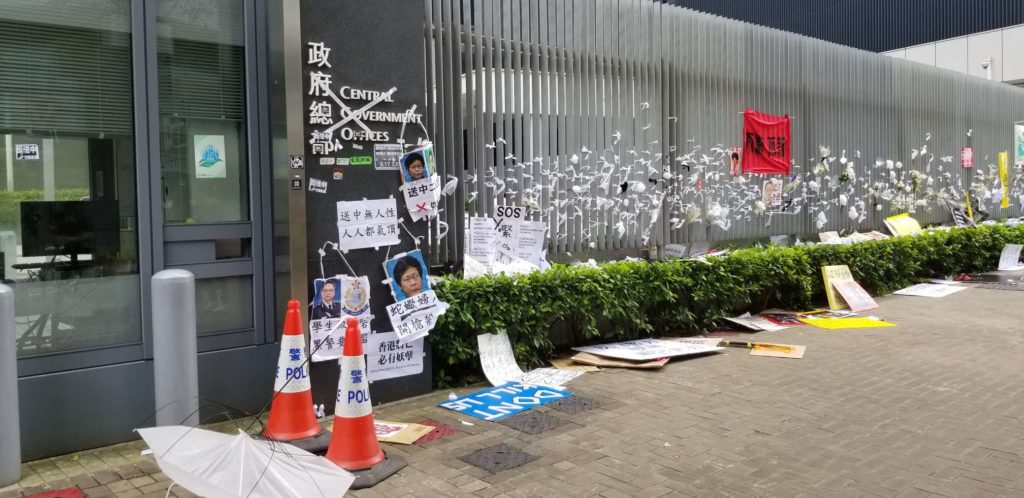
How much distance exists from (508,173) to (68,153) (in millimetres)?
3867

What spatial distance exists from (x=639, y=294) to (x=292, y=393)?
13.7ft

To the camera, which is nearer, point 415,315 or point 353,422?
point 353,422

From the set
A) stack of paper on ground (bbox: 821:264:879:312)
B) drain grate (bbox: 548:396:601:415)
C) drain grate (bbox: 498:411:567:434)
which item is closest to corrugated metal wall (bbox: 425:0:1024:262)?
stack of paper on ground (bbox: 821:264:879:312)

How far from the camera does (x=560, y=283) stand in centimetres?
719

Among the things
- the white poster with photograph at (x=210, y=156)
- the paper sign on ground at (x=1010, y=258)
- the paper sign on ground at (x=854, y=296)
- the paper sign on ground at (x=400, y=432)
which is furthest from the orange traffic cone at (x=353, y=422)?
the paper sign on ground at (x=1010, y=258)

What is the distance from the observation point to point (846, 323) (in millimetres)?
9539

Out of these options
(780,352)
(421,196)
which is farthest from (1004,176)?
(421,196)

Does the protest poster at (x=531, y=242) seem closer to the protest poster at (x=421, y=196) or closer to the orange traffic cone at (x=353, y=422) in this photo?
the protest poster at (x=421, y=196)

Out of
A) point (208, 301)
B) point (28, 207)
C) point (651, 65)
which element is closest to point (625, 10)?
point (651, 65)

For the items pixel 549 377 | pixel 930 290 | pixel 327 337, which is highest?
pixel 327 337

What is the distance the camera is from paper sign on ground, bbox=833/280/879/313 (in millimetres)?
10617

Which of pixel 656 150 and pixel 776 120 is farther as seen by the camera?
pixel 776 120

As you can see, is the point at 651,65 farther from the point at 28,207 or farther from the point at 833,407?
the point at 28,207

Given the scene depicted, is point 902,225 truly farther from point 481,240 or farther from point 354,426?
point 354,426
